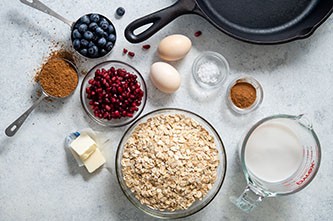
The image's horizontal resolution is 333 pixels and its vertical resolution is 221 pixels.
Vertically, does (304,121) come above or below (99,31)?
below

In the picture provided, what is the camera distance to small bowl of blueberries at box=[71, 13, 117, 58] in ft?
5.41

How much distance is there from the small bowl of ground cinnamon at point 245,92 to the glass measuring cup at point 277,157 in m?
0.10

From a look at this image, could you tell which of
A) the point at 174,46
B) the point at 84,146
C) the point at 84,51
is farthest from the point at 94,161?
the point at 174,46

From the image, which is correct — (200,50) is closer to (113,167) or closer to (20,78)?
(113,167)

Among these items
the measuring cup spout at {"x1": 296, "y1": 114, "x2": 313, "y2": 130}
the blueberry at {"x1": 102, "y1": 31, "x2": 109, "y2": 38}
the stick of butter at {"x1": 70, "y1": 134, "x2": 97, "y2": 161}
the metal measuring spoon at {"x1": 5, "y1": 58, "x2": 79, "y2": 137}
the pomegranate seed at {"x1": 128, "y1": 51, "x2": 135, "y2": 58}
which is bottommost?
the stick of butter at {"x1": 70, "y1": 134, "x2": 97, "y2": 161}

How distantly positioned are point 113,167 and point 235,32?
0.66m

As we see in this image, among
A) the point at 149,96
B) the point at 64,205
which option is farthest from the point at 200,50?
the point at 64,205

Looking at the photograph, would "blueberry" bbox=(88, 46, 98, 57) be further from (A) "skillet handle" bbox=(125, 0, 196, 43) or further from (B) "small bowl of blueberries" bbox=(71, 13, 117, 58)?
(A) "skillet handle" bbox=(125, 0, 196, 43)

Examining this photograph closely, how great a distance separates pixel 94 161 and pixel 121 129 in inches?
6.0

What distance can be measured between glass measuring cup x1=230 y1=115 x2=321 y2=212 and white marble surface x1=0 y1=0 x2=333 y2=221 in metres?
0.12

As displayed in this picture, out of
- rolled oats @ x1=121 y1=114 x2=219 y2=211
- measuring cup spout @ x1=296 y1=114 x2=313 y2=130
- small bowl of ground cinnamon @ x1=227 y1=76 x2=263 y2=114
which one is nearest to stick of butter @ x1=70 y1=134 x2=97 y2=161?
rolled oats @ x1=121 y1=114 x2=219 y2=211

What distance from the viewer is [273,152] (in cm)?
161

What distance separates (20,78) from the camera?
68.5 inches

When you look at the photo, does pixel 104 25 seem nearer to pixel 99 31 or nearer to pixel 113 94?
pixel 99 31
